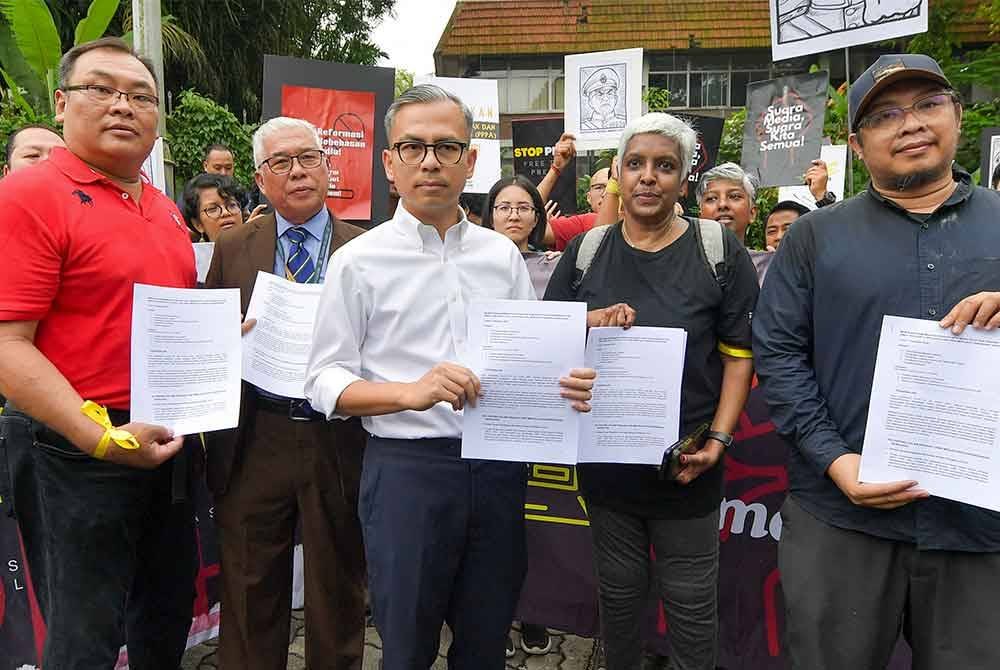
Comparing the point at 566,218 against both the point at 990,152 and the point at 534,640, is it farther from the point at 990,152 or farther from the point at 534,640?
the point at 990,152

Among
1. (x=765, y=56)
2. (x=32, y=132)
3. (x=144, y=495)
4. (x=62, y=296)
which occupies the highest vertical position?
(x=765, y=56)

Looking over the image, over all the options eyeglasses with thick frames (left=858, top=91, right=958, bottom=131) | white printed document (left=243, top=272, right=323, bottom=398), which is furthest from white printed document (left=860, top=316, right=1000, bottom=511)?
white printed document (left=243, top=272, right=323, bottom=398)

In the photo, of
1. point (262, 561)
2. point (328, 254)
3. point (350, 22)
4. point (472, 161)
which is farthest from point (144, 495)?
point (350, 22)

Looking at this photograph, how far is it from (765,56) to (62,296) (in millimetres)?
23714

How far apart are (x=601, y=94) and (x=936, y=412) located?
4565 mm

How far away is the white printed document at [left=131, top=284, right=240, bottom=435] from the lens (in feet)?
6.77

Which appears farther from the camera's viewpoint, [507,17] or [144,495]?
[507,17]

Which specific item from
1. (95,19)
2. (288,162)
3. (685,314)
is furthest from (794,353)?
(95,19)

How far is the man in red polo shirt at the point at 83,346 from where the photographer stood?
198cm

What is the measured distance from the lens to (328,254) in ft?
8.98

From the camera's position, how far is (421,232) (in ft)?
6.51

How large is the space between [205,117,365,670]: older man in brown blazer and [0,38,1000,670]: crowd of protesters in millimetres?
13

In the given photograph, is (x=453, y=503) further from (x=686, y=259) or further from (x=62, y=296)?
(x=62, y=296)

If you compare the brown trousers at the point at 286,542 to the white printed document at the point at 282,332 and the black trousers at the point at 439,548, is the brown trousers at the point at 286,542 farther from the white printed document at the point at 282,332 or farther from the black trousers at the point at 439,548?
the black trousers at the point at 439,548
